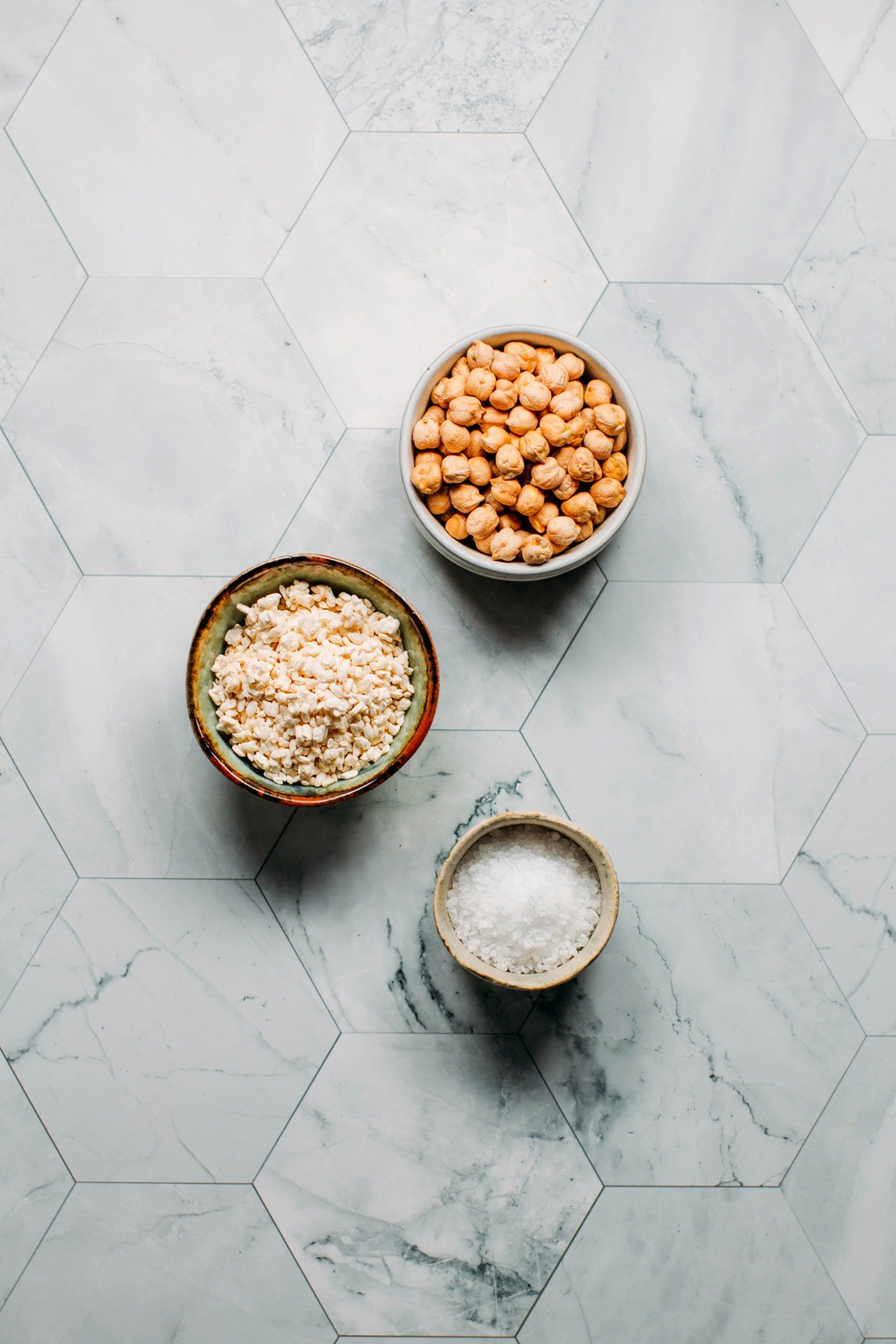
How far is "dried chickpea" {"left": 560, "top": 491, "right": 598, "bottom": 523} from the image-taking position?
1.10m

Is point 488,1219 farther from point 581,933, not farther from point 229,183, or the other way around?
point 229,183

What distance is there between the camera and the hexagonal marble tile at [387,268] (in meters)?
1.25

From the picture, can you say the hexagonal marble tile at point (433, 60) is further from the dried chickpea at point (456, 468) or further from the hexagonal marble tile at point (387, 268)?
the dried chickpea at point (456, 468)

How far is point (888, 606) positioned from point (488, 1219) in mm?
1059

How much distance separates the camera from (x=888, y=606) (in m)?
1.28

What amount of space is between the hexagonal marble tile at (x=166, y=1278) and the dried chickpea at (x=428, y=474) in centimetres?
102

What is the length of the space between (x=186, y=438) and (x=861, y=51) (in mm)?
1135

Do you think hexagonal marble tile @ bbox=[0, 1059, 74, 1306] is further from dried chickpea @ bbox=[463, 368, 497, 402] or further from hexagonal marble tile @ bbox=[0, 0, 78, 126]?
hexagonal marble tile @ bbox=[0, 0, 78, 126]

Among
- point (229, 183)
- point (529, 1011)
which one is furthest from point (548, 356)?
point (529, 1011)

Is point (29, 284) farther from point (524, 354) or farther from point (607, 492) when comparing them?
point (607, 492)

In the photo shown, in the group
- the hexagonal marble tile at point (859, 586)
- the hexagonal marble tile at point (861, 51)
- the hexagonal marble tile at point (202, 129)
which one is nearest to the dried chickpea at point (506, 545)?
the hexagonal marble tile at point (859, 586)

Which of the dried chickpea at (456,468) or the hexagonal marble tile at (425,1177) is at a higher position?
the dried chickpea at (456,468)

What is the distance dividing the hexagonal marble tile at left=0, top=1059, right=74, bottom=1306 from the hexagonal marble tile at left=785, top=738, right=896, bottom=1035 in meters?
1.13

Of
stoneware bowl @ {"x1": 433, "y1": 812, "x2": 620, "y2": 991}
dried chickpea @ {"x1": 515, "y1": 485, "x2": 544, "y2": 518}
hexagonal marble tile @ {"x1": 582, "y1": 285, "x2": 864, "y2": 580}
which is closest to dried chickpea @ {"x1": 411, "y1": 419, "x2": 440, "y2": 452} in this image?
dried chickpea @ {"x1": 515, "y1": 485, "x2": 544, "y2": 518}
